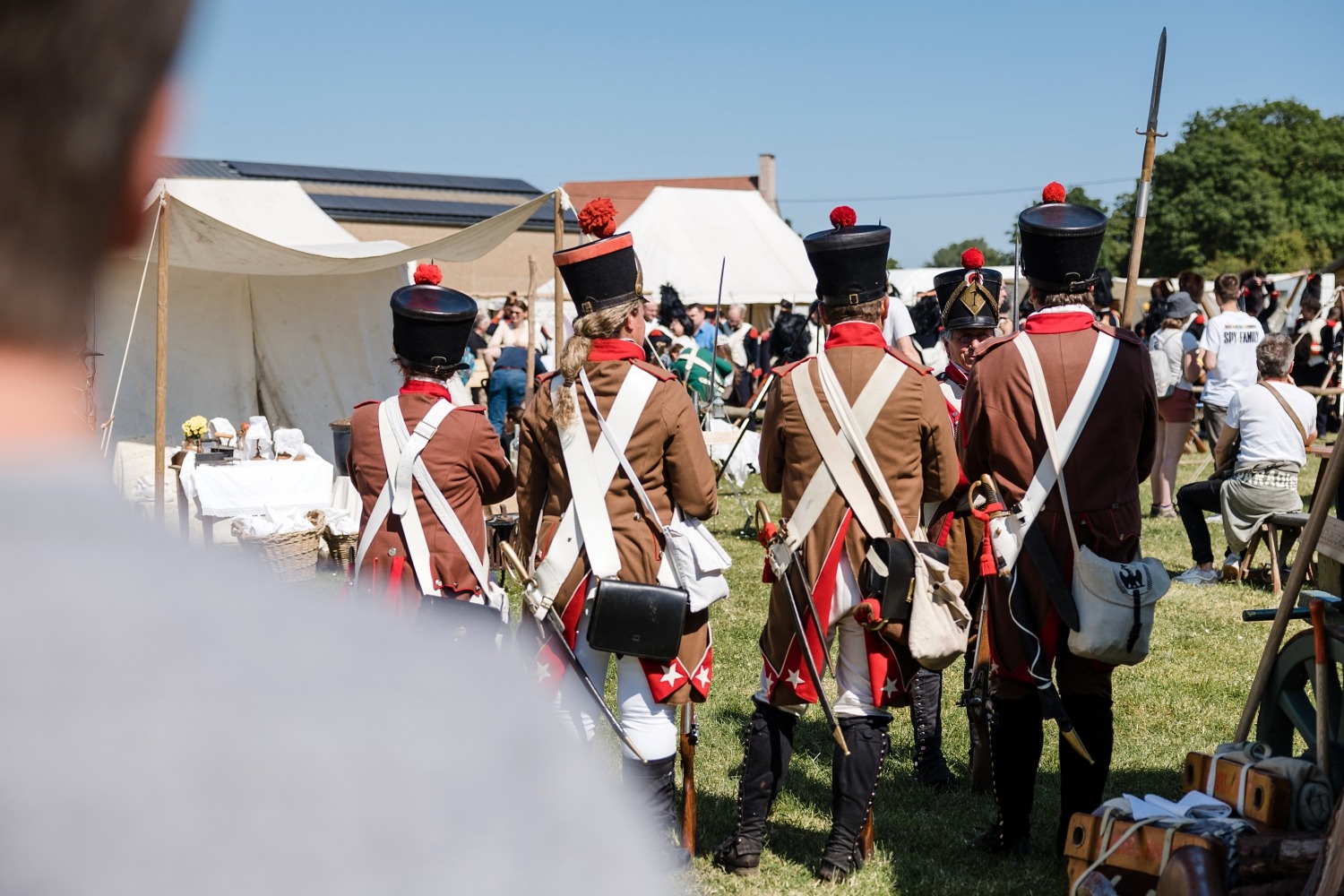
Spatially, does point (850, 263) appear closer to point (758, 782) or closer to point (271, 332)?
point (758, 782)

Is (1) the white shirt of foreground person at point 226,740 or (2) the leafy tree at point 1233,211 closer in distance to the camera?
(1) the white shirt of foreground person at point 226,740

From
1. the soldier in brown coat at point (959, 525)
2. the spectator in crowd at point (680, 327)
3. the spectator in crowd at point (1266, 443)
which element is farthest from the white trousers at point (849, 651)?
the spectator in crowd at point (680, 327)

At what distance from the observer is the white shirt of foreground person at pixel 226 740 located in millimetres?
722

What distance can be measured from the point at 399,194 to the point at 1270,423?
2381 cm

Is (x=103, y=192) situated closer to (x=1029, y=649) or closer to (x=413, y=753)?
(x=413, y=753)

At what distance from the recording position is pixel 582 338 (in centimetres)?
384

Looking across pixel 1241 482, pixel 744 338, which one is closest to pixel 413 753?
pixel 1241 482

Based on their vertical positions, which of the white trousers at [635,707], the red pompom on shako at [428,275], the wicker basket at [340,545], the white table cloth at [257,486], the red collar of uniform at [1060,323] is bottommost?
the wicker basket at [340,545]

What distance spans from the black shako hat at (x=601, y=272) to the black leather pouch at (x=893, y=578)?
3.41ft

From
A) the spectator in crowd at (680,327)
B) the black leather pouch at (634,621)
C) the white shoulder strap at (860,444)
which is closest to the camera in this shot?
the black leather pouch at (634,621)

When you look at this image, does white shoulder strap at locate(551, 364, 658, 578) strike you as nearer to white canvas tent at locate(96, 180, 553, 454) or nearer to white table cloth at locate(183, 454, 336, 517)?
white table cloth at locate(183, 454, 336, 517)

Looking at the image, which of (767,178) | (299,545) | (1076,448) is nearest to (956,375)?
(1076,448)

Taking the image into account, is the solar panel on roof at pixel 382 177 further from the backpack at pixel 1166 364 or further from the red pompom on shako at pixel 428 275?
the red pompom on shako at pixel 428 275

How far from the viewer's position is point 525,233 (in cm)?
3281
